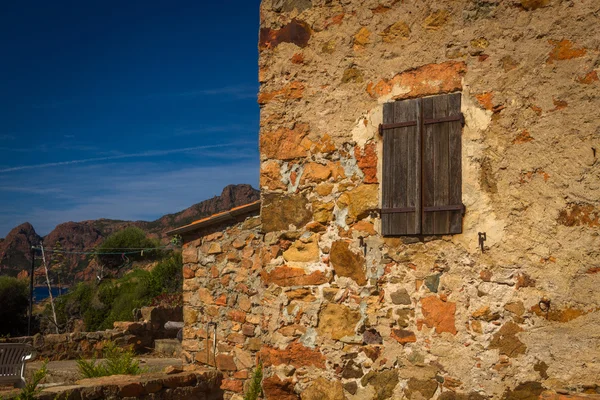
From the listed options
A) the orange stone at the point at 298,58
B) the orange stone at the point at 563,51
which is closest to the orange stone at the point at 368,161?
the orange stone at the point at 298,58

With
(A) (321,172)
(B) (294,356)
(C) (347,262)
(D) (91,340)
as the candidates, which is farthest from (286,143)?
(D) (91,340)

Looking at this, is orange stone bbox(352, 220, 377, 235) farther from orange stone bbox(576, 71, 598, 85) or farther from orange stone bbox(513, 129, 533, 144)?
orange stone bbox(576, 71, 598, 85)

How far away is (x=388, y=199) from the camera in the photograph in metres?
4.41

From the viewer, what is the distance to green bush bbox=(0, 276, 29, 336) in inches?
1025

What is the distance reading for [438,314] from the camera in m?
4.14

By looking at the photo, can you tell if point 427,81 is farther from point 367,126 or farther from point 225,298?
point 225,298

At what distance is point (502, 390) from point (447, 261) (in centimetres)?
88

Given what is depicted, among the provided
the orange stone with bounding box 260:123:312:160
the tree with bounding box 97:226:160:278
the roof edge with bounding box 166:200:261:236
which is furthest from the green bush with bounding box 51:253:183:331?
the orange stone with bounding box 260:123:312:160

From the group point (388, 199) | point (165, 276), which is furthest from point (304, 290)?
point (165, 276)

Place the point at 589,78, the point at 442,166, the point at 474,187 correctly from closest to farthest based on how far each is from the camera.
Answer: the point at 589,78, the point at 474,187, the point at 442,166

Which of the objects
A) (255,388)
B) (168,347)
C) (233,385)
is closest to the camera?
(255,388)

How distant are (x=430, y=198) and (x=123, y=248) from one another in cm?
3633

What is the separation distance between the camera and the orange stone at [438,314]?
13.4 ft

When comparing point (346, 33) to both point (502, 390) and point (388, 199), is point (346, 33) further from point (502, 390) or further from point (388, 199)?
point (502, 390)
